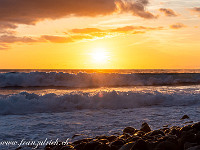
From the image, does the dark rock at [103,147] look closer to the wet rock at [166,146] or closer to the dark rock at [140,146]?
the dark rock at [140,146]

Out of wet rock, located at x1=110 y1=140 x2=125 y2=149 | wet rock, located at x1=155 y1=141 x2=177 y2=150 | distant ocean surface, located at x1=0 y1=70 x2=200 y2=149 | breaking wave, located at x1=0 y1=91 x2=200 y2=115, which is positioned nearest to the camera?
wet rock, located at x1=155 y1=141 x2=177 y2=150

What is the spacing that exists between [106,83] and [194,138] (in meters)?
20.3

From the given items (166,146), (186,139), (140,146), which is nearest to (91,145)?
(140,146)

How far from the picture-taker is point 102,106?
1102 cm

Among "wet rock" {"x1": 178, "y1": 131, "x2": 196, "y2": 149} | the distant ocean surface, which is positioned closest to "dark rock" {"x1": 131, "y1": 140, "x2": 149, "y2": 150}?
"wet rock" {"x1": 178, "y1": 131, "x2": 196, "y2": 149}

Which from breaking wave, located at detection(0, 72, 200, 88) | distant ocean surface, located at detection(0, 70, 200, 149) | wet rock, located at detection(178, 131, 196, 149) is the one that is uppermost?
breaking wave, located at detection(0, 72, 200, 88)

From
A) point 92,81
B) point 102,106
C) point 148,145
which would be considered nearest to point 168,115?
point 102,106

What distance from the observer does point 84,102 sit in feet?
36.7

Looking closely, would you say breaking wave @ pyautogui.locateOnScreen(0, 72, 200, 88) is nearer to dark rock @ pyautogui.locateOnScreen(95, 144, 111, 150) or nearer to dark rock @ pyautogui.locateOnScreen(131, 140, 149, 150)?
dark rock @ pyautogui.locateOnScreen(95, 144, 111, 150)

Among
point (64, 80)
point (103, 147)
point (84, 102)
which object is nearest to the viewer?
point (103, 147)

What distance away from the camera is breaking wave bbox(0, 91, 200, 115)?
1008 cm

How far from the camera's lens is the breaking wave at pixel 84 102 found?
10077 mm

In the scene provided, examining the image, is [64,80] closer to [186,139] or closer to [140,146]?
[186,139]

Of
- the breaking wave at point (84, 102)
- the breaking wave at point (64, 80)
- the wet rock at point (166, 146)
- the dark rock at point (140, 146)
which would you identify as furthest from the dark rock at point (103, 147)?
the breaking wave at point (64, 80)
